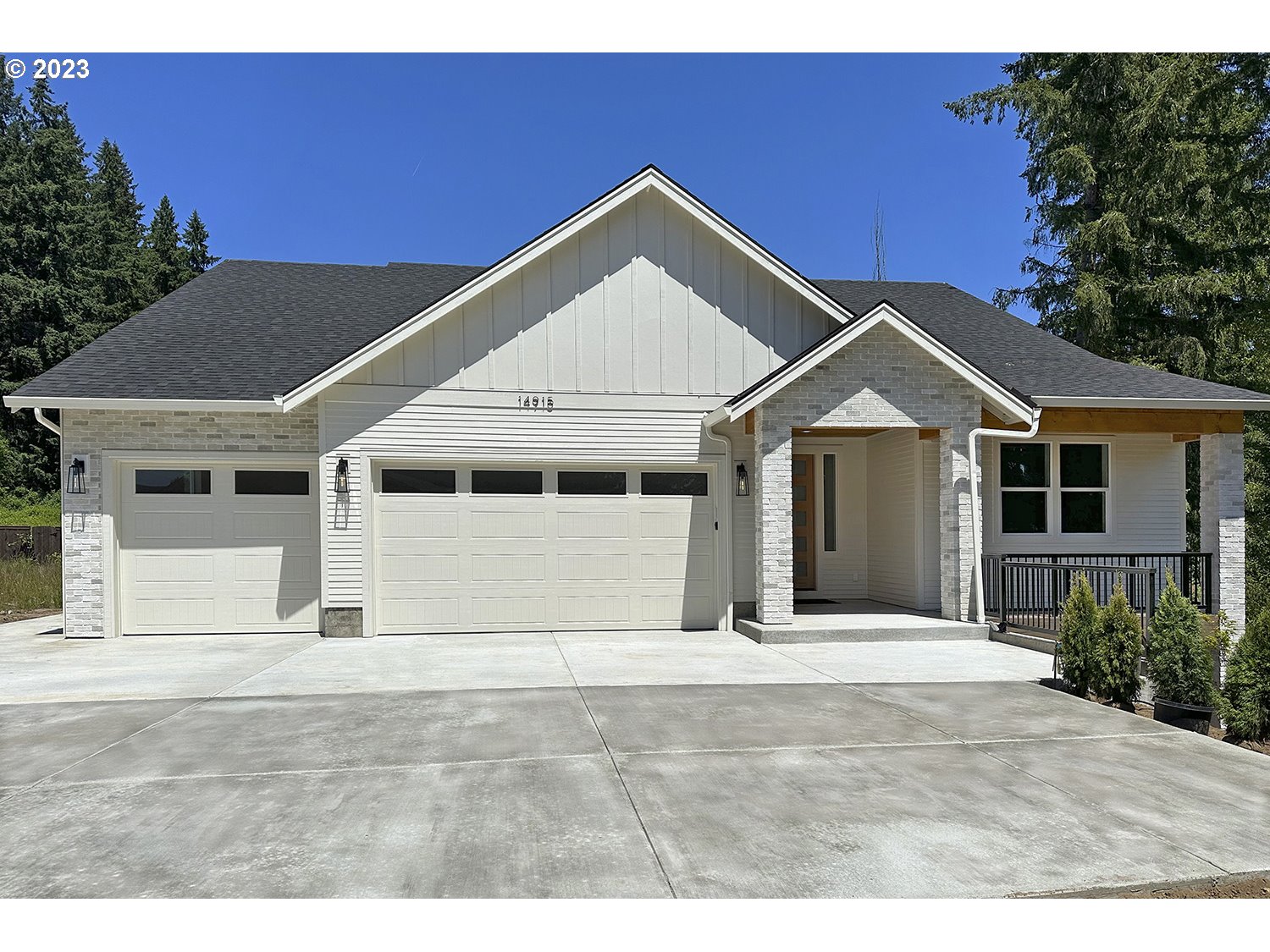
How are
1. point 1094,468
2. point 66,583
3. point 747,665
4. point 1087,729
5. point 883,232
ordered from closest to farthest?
1. point 1087,729
2. point 747,665
3. point 66,583
4. point 1094,468
5. point 883,232

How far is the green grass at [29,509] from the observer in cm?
2548

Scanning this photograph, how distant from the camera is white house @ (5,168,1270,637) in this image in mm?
11070

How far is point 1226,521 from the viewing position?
12.3 m

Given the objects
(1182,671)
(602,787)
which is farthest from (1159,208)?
(602,787)

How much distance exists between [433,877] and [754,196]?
25.8m

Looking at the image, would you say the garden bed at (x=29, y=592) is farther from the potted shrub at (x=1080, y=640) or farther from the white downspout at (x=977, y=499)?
the potted shrub at (x=1080, y=640)

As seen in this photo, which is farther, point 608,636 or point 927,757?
point 608,636

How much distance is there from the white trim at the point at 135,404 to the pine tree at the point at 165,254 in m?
26.2

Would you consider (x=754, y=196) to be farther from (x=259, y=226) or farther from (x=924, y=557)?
(x=259, y=226)

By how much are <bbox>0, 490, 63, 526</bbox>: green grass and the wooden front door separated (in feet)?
72.0

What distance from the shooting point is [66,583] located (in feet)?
36.9

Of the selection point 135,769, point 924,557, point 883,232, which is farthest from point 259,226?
point 135,769

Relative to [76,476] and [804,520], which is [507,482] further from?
[76,476]

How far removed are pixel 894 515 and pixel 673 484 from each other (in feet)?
11.9
